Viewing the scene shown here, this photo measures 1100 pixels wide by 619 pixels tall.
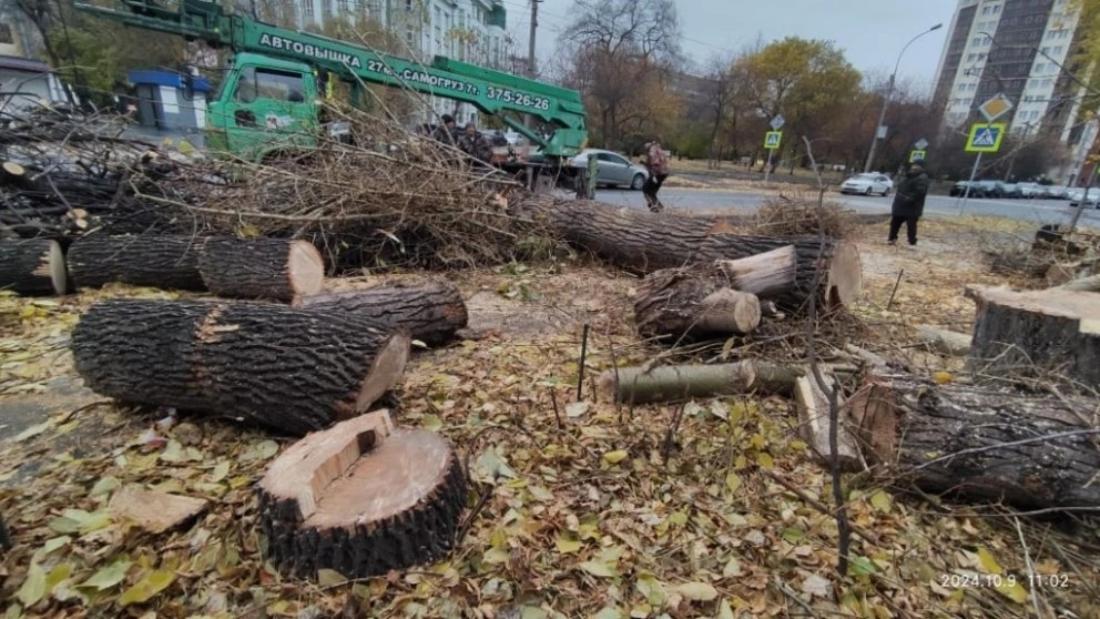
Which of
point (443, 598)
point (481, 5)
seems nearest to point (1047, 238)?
point (443, 598)

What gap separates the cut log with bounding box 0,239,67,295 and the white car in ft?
92.8

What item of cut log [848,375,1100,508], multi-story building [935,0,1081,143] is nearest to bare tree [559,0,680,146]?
multi-story building [935,0,1081,143]

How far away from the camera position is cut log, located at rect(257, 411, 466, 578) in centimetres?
163

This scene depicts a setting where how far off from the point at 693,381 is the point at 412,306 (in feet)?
6.22

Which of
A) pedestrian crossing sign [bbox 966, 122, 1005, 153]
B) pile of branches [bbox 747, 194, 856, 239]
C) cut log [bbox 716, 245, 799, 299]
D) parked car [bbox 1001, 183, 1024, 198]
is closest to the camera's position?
cut log [bbox 716, 245, 799, 299]

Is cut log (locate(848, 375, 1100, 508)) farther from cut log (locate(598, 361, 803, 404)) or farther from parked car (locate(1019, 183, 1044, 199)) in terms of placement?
parked car (locate(1019, 183, 1044, 199))

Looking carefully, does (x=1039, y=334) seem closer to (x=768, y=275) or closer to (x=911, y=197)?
(x=768, y=275)

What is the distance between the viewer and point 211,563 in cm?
173

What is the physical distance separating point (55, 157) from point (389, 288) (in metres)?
4.67

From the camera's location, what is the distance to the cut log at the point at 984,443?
1930 millimetres

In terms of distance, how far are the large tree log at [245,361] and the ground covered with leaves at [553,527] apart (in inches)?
7.8

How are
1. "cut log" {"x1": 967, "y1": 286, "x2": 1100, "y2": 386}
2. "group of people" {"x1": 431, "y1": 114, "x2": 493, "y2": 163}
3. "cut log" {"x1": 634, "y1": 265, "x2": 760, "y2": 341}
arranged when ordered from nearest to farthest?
"cut log" {"x1": 967, "y1": 286, "x2": 1100, "y2": 386}
"cut log" {"x1": 634, "y1": 265, "x2": 760, "y2": 341}
"group of people" {"x1": 431, "y1": 114, "x2": 493, "y2": 163}

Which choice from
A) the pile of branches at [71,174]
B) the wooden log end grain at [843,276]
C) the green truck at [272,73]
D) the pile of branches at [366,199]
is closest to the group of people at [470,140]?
the green truck at [272,73]

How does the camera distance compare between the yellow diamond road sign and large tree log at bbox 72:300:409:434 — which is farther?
the yellow diamond road sign
